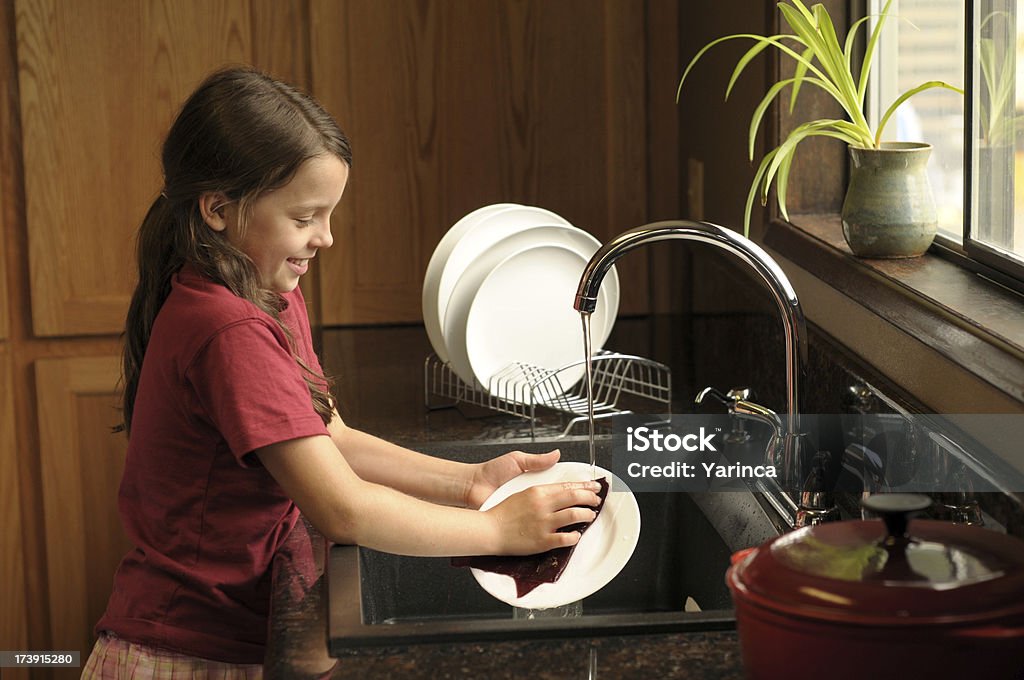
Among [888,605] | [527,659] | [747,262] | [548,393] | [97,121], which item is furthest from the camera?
[97,121]

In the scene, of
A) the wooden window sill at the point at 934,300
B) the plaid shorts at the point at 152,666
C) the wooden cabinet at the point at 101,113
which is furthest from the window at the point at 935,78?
the wooden cabinet at the point at 101,113

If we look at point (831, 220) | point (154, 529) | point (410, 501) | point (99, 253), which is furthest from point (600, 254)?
point (99, 253)

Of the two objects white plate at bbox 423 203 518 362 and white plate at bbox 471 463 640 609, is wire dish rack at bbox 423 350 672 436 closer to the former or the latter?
white plate at bbox 423 203 518 362

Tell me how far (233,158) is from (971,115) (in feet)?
2.70

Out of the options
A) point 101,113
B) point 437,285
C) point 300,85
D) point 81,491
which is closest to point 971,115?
point 437,285

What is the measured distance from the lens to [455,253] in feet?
5.78

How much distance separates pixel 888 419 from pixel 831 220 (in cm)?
60

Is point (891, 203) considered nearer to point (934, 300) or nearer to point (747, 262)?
point (934, 300)

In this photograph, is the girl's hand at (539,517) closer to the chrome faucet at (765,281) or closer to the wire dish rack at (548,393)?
the chrome faucet at (765,281)

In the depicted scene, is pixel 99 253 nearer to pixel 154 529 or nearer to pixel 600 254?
pixel 154 529

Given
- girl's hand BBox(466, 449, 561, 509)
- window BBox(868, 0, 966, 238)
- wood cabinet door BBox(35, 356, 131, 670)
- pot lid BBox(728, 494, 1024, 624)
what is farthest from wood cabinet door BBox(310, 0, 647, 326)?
pot lid BBox(728, 494, 1024, 624)

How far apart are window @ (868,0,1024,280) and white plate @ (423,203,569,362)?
0.54 metres

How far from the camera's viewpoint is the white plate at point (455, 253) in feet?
5.75

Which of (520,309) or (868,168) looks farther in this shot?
(520,309)
